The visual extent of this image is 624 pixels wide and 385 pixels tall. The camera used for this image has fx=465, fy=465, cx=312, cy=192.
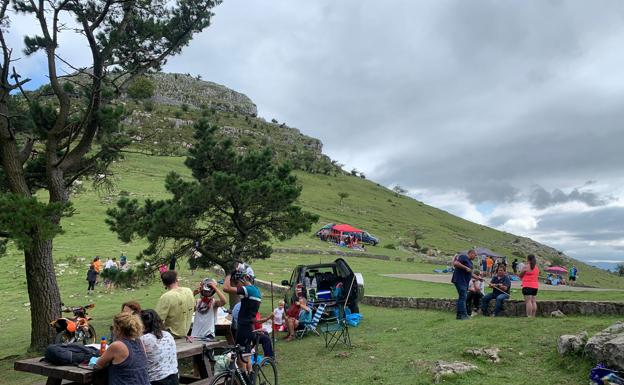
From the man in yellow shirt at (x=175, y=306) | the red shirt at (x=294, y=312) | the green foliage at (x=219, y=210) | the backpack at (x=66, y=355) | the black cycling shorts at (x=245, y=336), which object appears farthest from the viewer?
the green foliage at (x=219, y=210)

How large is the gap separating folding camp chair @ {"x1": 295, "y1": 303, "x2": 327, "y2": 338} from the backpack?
645 centimetres

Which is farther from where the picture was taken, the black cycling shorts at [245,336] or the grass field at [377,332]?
the grass field at [377,332]

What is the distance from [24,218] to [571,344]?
8.85 meters

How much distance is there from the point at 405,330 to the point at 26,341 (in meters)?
10.7

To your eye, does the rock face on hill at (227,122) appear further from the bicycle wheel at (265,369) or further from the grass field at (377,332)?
the bicycle wheel at (265,369)

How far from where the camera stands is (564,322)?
28.6 ft

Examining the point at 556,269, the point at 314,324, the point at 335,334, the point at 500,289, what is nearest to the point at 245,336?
the point at 335,334

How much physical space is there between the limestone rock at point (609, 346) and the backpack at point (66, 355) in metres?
6.69

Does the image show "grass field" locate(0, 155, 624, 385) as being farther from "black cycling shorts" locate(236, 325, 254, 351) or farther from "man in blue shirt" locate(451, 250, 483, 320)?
"black cycling shorts" locate(236, 325, 254, 351)

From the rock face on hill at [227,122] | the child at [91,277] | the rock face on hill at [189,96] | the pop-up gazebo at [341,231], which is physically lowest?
the child at [91,277]

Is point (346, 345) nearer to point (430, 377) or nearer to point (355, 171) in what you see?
point (430, 377)

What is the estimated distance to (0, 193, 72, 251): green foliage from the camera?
763 cm

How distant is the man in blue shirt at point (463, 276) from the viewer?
1087 cm

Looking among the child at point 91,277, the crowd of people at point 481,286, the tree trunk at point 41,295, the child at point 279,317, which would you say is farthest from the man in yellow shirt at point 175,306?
the child at point 91,277
